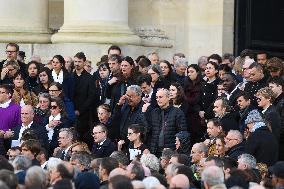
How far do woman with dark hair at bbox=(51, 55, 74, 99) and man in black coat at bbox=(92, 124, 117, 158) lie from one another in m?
2.55

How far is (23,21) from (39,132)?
549cm

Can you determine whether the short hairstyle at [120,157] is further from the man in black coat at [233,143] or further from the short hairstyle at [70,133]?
the short hairstyle at [70,133]

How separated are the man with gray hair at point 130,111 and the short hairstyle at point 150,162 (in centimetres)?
269

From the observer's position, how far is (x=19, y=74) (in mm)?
26109

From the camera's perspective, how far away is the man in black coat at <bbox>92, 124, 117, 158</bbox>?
24219 mm

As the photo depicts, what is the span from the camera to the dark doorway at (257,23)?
30141 millimetres

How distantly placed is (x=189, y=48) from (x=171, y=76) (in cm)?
393

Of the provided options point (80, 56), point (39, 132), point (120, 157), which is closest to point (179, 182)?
point (120, 157)

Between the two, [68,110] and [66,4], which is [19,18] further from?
[68,110]

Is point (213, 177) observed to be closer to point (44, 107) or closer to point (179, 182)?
point (179, 182)

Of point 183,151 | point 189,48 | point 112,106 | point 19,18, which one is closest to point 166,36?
point 189,48

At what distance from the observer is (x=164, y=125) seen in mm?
24578

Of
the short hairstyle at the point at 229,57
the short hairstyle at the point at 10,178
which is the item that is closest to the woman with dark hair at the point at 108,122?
the short hairstyle at the point at 229,57

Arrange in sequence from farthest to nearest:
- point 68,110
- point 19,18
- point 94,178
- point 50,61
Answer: point 19,18 → point 50,61 → point 68,110 → point 94,178
